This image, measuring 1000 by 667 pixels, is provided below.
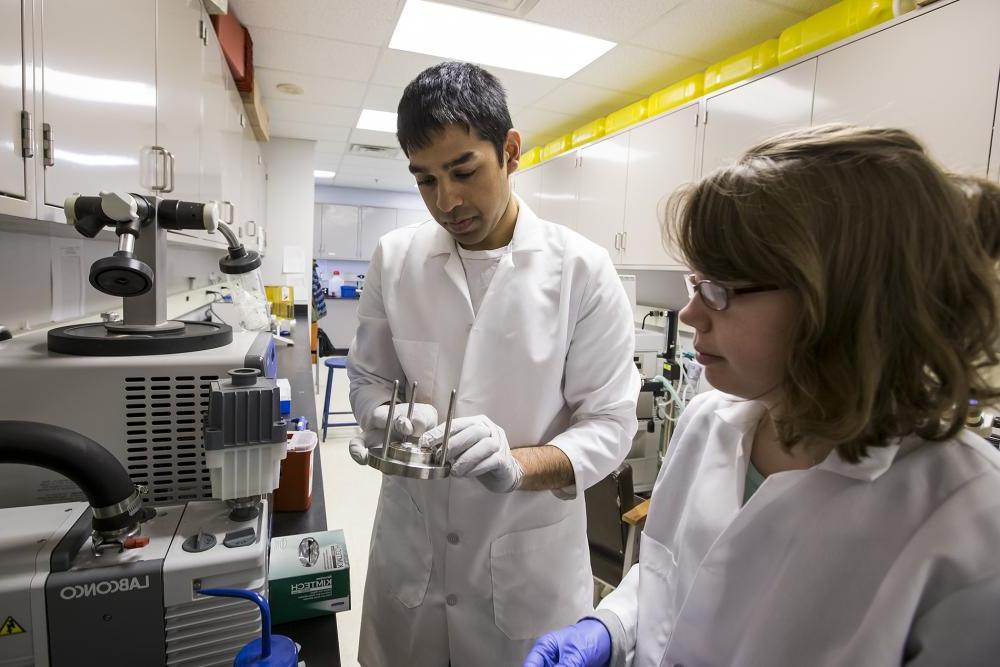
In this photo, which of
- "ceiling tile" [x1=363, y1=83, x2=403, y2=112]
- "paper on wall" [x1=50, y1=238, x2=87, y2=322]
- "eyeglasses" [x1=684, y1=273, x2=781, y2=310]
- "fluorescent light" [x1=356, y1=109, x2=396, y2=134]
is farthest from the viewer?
"fluorescent light" [x1=356, y1=109, x2=396, y2=134]

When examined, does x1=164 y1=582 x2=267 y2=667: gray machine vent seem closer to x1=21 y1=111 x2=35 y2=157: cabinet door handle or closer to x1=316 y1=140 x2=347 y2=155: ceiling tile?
x1=21 y1=111 x2=35 y2=157: cabinet door handle

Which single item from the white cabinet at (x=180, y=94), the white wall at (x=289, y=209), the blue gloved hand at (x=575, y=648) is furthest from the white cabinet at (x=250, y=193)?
the blue gloved hand at (x=575, y=648)

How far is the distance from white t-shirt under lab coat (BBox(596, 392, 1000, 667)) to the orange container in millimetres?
736

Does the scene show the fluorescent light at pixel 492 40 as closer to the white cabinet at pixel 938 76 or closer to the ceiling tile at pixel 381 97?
the ceiling tile at pixel 381 97

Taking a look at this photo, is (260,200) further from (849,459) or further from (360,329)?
(849,459)

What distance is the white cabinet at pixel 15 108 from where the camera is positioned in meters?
0.80

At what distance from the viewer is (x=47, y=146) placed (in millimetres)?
925

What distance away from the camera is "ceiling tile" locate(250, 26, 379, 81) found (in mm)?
2939

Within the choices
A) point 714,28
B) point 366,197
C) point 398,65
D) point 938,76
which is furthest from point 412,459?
point 366,197

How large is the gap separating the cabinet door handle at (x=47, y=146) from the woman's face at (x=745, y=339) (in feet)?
3.50

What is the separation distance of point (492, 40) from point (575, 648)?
2897 millimetres

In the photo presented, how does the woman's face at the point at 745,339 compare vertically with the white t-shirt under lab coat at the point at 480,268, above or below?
below

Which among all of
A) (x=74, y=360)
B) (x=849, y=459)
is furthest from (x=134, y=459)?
(x=849, y=459)

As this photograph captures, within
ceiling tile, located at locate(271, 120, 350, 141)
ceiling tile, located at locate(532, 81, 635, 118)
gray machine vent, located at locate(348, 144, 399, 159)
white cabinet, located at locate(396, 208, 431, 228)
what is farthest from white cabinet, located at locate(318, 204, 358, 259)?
ceiling tile, located at locate(532, 81, 635, 118)
